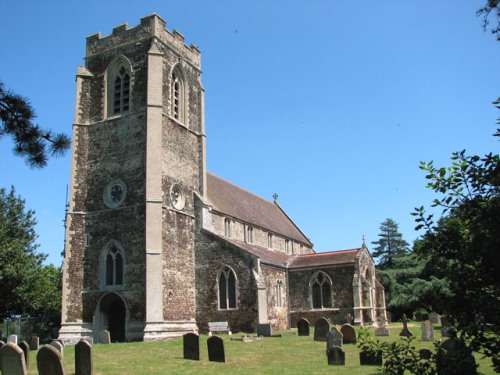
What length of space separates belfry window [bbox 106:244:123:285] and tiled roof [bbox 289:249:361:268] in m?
11.5

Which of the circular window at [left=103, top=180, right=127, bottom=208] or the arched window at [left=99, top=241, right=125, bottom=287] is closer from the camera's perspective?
the arched window at [left=99, top=241, right=125, bottom=287]

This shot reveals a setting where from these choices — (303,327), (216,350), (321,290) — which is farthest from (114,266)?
(321,290)

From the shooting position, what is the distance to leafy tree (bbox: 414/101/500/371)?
478 centimetres

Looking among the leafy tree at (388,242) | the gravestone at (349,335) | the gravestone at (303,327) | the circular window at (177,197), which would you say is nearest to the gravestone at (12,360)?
the gravestone at (349,335)

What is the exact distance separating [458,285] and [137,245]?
69.0 feet

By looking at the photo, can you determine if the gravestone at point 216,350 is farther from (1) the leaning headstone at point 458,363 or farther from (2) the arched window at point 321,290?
(2) the arched window at point 321,290

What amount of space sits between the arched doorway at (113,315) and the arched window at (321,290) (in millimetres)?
11923

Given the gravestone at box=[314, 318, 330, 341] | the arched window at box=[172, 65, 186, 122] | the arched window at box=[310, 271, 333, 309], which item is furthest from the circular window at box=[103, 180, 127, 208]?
the arched window at box=[310, 271, 333, 309]

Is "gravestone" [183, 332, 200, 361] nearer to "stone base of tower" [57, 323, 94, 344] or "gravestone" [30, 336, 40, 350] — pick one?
"gravestone" [30, 336, 40, 350]

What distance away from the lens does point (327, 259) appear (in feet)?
104

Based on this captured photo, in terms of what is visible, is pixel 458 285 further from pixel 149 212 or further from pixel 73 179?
pixel 73 179

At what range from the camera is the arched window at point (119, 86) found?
27.4 metres

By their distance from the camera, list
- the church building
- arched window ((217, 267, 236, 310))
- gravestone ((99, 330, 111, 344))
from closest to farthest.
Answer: gravestone ((99, 330, 111, 344)) → the church building → arched window ((217, 267, 236, 310))

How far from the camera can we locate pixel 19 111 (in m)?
7.99
